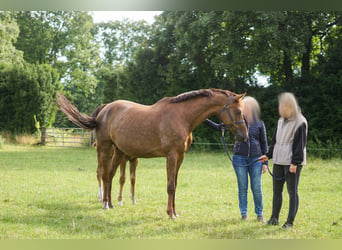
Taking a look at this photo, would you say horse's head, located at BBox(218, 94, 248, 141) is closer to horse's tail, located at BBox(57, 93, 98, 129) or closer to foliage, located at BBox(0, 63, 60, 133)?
horse's tail, located at BBox(57, 93, 98, 129)

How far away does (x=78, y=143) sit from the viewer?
22.2 m

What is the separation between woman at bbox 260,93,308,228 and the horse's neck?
99 cm

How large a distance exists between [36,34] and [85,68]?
16.8 feet

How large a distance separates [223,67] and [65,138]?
1189 centimetres

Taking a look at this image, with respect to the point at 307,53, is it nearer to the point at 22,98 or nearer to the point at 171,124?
the point at 171,124

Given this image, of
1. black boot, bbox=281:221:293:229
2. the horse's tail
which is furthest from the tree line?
black boot, bbox=281:221:293:229

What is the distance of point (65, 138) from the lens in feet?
74.7

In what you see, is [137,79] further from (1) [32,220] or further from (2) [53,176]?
(1) [32,220]

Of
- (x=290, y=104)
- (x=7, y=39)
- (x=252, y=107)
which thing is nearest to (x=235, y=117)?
(x=252, y=107)

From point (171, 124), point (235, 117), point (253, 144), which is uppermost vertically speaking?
point (235, 117)

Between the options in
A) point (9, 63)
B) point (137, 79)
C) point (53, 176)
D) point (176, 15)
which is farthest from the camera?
point (9, 63)

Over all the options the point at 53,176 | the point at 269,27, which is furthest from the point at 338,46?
the point at 53,176

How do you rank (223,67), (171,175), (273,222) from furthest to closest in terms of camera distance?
1. (223,67)
2. (171,175)
3. (273,222)

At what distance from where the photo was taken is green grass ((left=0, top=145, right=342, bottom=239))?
4.60 metres
